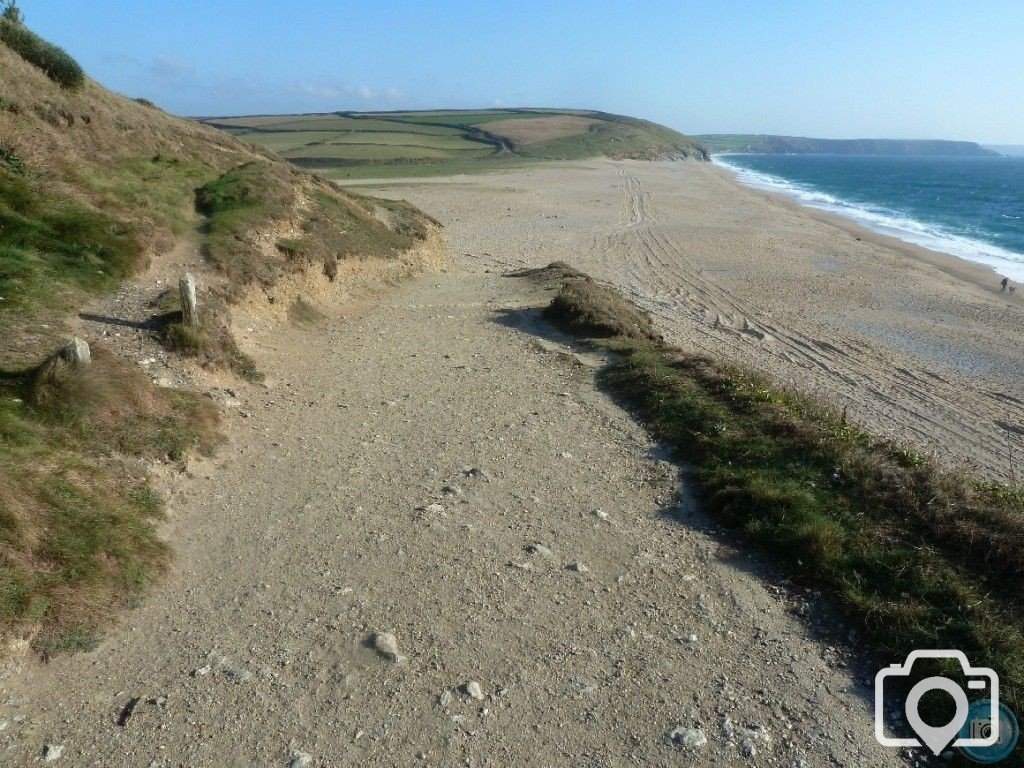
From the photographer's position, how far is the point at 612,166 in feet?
376

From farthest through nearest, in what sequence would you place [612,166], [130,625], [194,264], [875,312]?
[612,166], [875,312], [194,264], [130,625]

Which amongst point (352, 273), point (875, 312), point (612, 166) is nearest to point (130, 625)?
point (352, 273)

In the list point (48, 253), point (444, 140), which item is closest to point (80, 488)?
point (48, 253)

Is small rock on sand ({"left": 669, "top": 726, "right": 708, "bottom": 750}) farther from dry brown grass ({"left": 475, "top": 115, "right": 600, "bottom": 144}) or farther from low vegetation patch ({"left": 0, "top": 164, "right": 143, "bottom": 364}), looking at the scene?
dry brown grass ({"left": 475, "top": 115, "right": 600, "bottom": 144})

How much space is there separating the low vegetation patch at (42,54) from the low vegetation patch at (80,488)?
52.0 ft

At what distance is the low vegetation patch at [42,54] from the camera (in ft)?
66.7

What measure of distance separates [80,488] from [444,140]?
Answer: 135964 mm

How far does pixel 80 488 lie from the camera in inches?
285

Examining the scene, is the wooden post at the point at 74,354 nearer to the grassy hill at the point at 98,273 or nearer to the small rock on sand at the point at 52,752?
the grassy hill at the point at 98,273

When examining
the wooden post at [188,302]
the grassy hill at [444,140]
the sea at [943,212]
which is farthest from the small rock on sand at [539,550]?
the grassy hill at [444,140]

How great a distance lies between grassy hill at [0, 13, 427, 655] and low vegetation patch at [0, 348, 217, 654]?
0.06 feet

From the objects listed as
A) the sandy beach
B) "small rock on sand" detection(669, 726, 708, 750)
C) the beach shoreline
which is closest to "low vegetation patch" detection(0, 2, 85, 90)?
the sandy beach

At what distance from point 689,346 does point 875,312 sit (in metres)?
11.2

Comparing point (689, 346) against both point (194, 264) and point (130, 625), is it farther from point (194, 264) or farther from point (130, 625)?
point (130, 625)
